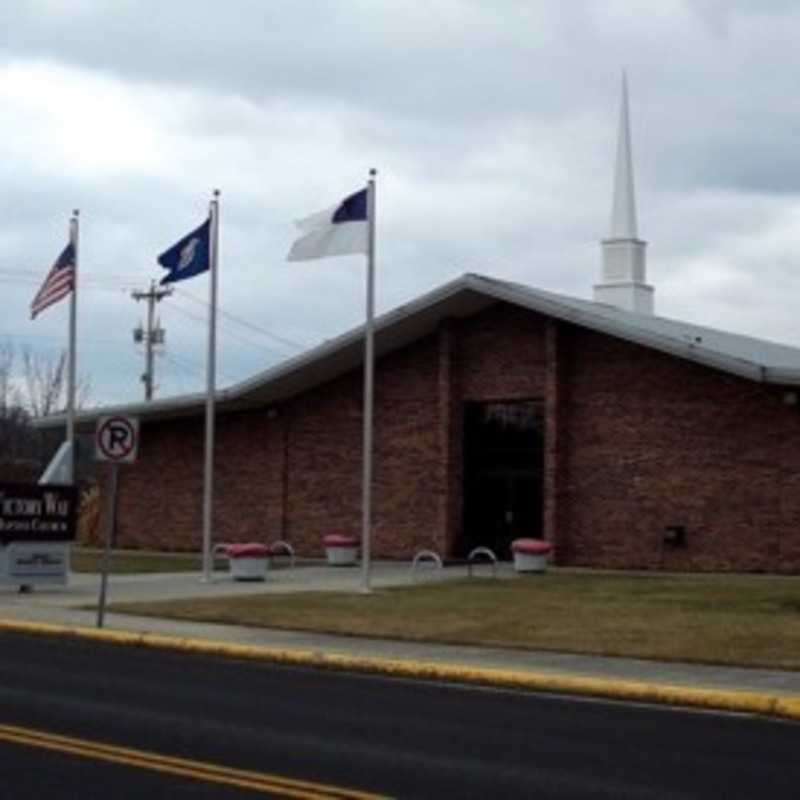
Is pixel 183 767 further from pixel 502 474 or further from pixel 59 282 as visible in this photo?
pixel 502 474

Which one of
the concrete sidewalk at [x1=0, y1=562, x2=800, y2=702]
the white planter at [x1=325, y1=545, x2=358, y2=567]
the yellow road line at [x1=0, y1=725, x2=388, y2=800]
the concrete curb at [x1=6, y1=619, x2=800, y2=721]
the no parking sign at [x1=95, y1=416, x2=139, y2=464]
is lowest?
the yellow road line at [x1=0, y1=725, x2=388, y2=800]

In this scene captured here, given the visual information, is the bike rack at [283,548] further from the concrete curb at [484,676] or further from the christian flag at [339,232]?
the concrete curb at [484,676]

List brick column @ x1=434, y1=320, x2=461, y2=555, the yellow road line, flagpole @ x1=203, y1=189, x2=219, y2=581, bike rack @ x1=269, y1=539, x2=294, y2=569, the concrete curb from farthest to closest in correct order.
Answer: bike rack @ x1=269, y1=539, x2=294, y2=569, brick column @ x1=434, y1=320, x2=461, y2=555, flagpole @ x1=203, y1=189, x2=219, y2=581, the concrete curb, the yellow road line

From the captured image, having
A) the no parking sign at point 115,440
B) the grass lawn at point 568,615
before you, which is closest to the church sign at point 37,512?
the grass lawn at point 568,615

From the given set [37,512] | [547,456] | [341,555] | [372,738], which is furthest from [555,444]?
[372,738]

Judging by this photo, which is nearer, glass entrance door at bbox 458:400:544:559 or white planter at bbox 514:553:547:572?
white planter at bbox 514:553:547:572

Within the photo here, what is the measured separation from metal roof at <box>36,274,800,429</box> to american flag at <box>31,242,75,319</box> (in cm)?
700

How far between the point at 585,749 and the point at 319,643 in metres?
8.33

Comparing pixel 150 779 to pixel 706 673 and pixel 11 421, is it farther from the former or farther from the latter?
pixel 11 421

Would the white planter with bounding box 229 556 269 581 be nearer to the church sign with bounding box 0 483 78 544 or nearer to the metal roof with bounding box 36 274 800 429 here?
the church sign with bounding box 0 483 78 544

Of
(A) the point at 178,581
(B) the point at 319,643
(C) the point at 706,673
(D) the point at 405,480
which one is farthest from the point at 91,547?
(C) the point at 706,673

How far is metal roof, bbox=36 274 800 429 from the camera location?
31.8m

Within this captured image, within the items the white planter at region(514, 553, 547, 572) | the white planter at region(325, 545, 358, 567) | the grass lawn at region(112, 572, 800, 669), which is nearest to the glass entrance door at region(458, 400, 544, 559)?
the white planter at region(325, 545, 358, 567)

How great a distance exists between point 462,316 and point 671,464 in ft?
22.2
